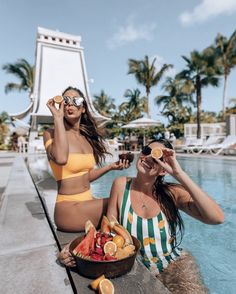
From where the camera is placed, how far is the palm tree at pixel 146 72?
28.8 meters

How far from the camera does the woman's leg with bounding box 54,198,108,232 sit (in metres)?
2.11

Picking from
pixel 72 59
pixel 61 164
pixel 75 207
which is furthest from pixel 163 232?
pixel 72 59

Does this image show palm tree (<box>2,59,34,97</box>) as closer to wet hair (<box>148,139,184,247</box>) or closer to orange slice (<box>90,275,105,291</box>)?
wet hair (<box>148,139,184,247</box>)

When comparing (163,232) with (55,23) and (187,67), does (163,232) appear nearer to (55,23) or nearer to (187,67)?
(187,67)

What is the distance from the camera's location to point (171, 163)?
1535mm

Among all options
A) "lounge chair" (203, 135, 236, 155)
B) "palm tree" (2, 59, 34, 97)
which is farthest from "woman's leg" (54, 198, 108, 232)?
"palm tree" (2, 59, 34, 97)

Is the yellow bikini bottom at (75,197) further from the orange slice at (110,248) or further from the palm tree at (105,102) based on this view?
the palm tree at (105,102)

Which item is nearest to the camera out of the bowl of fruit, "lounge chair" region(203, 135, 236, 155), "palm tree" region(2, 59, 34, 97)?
the bowl of fruit

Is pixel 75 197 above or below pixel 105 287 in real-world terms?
above

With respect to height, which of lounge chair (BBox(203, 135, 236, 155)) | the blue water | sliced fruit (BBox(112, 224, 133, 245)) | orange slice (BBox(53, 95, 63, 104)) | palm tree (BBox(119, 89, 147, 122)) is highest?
palm tree (BBox(119, 89, 147, 122))

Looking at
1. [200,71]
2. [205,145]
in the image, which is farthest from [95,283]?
[200,71]

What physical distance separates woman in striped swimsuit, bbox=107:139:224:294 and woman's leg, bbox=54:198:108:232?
0.19 metres

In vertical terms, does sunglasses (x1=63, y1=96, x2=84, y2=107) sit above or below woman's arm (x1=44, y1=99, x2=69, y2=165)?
above

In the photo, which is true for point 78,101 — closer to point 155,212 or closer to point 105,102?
point 155,212
